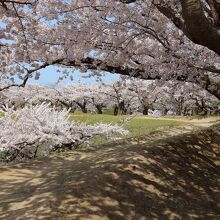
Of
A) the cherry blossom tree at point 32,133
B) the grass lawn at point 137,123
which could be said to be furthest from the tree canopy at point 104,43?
the grass lawn at point 137,123

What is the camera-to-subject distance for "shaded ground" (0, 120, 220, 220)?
6.85 m

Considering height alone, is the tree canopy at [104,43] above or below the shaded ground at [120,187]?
above

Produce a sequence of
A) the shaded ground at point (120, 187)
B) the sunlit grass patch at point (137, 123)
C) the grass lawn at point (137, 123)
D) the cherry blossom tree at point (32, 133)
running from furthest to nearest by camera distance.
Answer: the sunlit grass patch at point (137, 123)
the grass lawn at point (137, 123)
the cherry blossom tree at point (32, 133)
the shaded ground at point (120, 187)

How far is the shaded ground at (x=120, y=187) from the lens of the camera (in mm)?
6848

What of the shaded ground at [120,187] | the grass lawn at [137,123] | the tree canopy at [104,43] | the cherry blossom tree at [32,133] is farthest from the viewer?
the grass lawn at [137,123]

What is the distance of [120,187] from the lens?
25.6 feet

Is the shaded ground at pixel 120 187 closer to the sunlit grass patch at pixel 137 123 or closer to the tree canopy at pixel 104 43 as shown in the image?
the tree canopy at pixel 104 43

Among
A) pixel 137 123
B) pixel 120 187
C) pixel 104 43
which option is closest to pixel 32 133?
pixel 104 43

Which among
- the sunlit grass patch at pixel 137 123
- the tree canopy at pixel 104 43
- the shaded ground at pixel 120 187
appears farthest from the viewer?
the sunlit grass patch at pixel 137 123

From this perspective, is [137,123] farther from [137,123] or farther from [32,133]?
[32,133]

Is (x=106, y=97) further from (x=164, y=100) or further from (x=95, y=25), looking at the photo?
(x=95, y=25)

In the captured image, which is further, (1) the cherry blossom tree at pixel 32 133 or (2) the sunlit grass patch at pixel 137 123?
(2) the sunlit grass patch at pixel 137 123

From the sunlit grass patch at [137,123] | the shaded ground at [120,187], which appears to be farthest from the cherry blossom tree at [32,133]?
the sunlit grass patch at [137,123]

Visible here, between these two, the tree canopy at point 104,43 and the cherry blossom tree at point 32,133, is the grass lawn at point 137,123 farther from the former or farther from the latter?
the tree canopy at point 104,43
